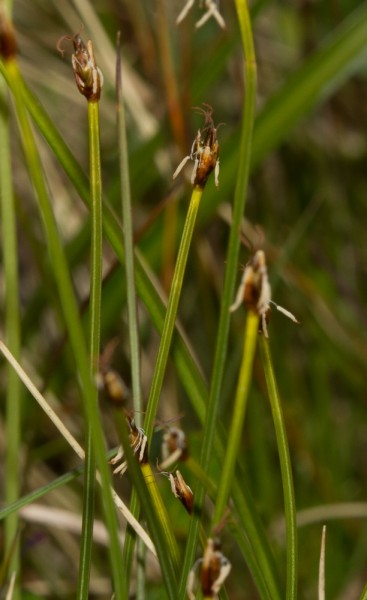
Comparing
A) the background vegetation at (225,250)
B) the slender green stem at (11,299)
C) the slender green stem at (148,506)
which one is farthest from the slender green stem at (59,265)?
the background vegetation at (225,250)

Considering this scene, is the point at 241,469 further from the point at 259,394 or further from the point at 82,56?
the point at 259,394

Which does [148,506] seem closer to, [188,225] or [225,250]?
[188,225]

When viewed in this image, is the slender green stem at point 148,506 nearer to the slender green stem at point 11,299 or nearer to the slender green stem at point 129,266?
the slender green stem at point 129,266

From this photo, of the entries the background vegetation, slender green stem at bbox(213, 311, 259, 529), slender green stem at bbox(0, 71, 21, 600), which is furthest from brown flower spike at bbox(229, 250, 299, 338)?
the background vegetation

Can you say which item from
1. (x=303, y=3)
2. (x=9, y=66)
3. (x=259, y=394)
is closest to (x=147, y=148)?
(x=259, y=394)

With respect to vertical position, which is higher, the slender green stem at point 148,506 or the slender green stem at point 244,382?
the slender green stem at point 244,382
